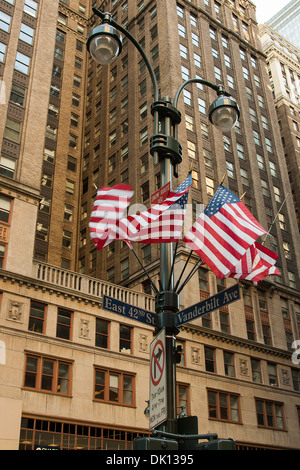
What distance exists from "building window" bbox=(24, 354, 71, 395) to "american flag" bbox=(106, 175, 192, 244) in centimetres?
2132

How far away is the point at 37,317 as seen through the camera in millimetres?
32281

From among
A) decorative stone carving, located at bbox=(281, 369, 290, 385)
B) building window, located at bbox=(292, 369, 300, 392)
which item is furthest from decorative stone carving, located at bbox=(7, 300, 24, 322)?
building window, located at bbox=(292, 369, 300, 392)

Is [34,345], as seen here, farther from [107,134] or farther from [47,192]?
[107,134]

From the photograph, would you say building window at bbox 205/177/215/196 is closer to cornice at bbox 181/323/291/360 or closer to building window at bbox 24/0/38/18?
cornice at bbox 181/323/291/360

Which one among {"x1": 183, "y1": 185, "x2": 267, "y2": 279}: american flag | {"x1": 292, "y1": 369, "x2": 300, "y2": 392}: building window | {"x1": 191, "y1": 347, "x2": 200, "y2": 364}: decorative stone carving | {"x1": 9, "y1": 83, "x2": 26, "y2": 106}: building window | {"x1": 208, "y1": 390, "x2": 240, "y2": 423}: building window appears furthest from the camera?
{"x1": 292, "y1": 369, "x2": 300, "y2": 392}: building window

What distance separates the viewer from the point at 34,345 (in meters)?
30.9

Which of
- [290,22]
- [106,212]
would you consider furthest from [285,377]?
[290,22]

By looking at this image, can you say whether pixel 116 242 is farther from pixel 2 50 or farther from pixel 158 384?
pixel 158 384

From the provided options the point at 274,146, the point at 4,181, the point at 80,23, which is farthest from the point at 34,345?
the point at 80,23

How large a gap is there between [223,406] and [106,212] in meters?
30.9

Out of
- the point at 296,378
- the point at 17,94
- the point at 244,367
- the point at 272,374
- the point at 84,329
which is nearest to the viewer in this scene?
the point at 84,329

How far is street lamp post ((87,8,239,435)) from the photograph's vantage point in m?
8.50

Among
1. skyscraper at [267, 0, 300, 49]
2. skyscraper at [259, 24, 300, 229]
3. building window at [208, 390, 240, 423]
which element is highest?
skyscraper at [267, 0, 300, 49]

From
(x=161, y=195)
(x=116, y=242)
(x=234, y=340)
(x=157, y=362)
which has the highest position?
(x=116, y=242)
